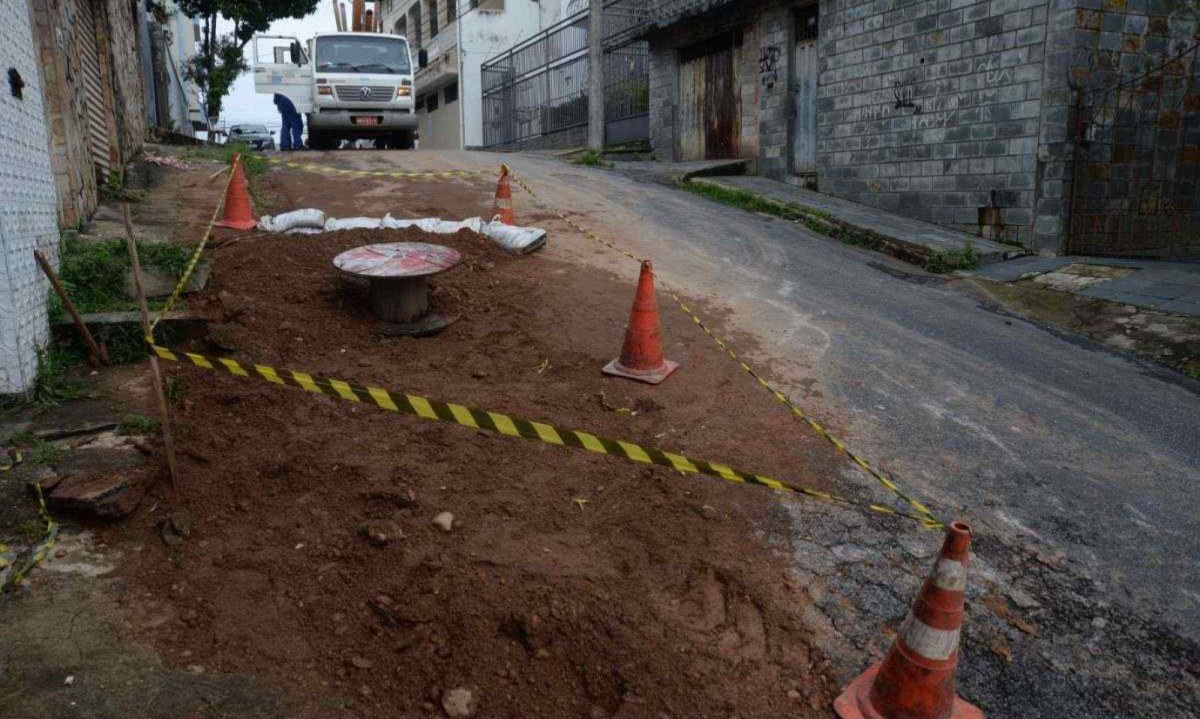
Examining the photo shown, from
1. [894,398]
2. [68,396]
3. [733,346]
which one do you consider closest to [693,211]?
[733,346]

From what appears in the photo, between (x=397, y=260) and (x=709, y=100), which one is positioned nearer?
(x=397, y=260)

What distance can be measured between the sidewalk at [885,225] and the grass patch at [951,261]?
0.08 metres

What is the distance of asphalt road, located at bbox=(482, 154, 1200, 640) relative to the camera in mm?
3793

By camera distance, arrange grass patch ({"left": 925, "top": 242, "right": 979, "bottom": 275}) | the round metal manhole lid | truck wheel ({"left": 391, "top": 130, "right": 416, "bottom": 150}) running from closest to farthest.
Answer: the round metal manhole lid
grass patch ({"left": 925, "top": 242, "right": 979, "bottom": 275})
truck wheel ({"left": 391, "top": 130, "right": 416, "bottom": 150})

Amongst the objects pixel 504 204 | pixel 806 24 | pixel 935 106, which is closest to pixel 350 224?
pixel 504 204

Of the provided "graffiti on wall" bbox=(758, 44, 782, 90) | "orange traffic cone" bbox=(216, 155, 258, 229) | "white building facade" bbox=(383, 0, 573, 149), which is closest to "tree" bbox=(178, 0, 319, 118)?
"white building facade" bbox=(383, 0, 573, 149)

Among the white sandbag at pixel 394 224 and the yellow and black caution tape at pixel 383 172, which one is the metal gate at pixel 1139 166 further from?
the yellow and black caution tape at pixel 383 172

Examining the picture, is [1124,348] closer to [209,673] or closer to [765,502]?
[765,502]

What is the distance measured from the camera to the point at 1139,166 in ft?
32.3

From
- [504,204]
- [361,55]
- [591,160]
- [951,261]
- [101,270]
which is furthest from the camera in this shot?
[361,55]

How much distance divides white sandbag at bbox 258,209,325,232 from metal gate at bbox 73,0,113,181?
2319 mm

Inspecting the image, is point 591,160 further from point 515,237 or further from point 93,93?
point 93,93

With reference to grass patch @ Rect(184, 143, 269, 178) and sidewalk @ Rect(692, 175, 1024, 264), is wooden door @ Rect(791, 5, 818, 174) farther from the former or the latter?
grass patch @ Rect(184, 143, 269, 178)

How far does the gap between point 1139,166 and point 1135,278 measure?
246 centimetres
